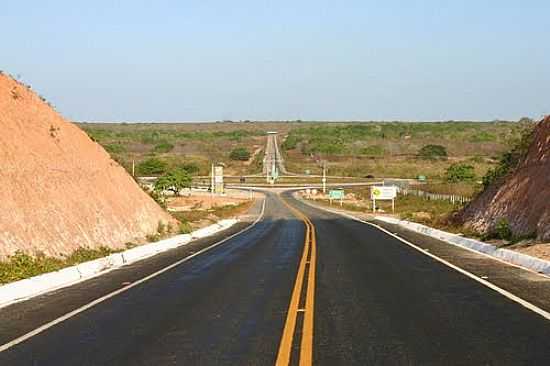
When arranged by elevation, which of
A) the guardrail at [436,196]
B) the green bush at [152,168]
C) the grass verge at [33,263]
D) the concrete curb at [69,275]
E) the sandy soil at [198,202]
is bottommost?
the concrete curb at [69,275]

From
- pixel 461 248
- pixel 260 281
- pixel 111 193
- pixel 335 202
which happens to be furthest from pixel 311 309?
pixel 335 202

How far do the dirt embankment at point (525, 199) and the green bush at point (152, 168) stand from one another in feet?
423

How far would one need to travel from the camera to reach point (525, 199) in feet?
92.9

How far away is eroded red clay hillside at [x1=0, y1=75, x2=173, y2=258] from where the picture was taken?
20828mm

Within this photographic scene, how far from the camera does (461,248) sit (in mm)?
26469

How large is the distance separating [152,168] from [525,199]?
13723 cm

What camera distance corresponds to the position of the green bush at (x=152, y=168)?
6344 inches

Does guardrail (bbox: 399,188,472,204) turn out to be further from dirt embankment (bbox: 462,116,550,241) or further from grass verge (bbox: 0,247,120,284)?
grass verge (bbox: 0,247,120,284)

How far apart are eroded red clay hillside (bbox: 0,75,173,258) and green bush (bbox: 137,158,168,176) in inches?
5026

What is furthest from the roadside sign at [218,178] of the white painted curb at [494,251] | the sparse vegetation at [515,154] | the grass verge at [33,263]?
the grass verge at [33,263]

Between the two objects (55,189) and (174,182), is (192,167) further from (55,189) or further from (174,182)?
(55,189)

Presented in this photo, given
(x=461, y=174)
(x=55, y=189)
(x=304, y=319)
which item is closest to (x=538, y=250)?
(x=304, y=319)

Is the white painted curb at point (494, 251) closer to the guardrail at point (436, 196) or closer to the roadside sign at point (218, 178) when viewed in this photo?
the guardrail at point (436, 196)

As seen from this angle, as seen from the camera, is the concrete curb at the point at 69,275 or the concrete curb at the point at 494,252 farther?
the concrete curb at the point at 494,252
